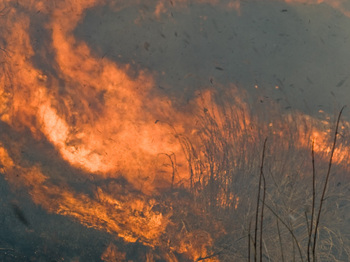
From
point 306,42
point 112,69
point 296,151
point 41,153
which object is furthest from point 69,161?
point 306,42

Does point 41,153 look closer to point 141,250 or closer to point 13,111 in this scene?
point 13,111

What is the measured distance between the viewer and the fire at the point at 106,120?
1.56m

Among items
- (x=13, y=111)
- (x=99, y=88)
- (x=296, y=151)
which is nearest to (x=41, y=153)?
(x=13, y=111)

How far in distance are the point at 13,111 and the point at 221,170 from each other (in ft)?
3.71

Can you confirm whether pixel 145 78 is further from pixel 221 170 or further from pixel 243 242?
pixel 243 242

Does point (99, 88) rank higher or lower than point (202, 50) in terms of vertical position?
lower

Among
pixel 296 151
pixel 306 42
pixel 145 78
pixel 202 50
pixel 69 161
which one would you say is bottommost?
pixel 69 161

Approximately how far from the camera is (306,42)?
1.68 meters

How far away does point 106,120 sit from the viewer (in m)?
1.58

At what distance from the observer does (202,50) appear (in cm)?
160

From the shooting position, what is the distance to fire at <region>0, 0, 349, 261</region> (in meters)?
1.56

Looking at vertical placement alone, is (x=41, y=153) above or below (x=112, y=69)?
below

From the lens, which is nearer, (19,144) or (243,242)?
(243,242)

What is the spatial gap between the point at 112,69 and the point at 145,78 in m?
0.17
